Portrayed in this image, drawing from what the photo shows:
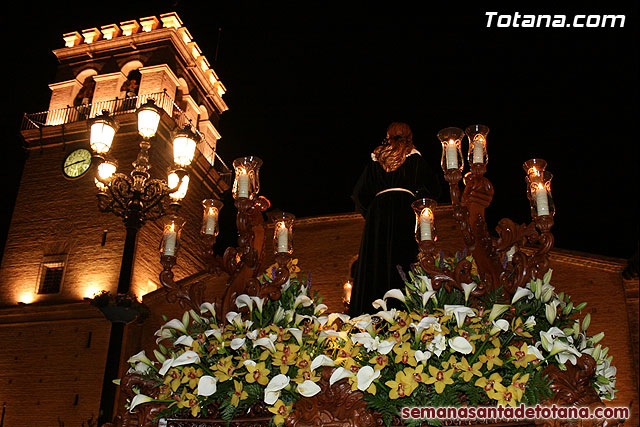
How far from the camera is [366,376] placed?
3.43 m

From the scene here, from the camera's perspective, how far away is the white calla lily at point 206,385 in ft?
12.0

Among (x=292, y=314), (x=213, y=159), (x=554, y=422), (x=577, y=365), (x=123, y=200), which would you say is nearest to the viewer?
(x=554, y=422)

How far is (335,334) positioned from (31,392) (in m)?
22.9

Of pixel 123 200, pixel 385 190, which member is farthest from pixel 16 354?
pixel 385 190

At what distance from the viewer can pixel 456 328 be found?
3604 millimetres

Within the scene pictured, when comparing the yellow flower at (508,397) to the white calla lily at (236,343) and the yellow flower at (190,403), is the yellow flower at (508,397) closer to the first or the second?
the white calla lily at (236,343)

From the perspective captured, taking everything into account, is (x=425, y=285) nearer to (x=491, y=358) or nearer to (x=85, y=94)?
(x=491, y=358)

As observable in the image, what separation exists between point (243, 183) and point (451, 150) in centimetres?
Answer: 165

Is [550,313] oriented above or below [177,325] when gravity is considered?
above

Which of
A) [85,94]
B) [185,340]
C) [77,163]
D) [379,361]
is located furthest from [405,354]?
[85,94]

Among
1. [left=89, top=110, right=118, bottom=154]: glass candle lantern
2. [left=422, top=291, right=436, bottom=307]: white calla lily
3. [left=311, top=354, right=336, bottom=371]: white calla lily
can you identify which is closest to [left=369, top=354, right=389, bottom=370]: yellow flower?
[left=311, top=354, right=336, bottom=371]: white calla lily

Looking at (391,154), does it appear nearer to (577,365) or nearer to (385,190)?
(385,190)

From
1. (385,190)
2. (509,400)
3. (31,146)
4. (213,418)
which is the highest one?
(31,146)

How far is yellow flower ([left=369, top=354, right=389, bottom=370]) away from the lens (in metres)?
3.50
